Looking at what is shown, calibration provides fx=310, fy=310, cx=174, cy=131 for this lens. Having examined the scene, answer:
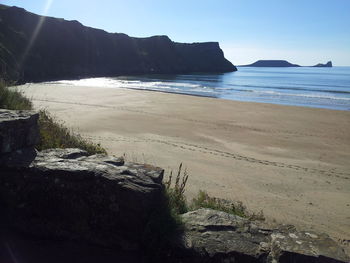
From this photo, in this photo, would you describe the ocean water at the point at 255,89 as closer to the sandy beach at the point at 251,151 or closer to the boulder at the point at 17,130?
the sandy beach at the point at 251,151

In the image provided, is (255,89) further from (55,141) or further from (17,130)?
(17,130)

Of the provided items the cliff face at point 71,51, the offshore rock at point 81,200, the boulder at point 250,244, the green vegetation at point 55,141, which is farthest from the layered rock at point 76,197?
the cliff face at point 71,51

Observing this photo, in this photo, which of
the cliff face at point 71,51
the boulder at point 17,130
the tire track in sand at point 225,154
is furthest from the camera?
the cliff face at point 71,51

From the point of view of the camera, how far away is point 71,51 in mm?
63406

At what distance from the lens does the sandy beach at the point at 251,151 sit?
610 cm

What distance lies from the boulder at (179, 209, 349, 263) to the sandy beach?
2225mm

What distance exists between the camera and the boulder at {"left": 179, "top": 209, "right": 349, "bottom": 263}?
2752 millimetres

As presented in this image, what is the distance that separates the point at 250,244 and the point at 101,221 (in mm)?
1500

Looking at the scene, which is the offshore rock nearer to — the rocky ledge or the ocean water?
the rocky ledge

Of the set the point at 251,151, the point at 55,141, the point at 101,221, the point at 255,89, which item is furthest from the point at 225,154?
the point at 255,89

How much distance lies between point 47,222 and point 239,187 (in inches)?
177

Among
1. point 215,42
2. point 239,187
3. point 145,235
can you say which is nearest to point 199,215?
point 145,235

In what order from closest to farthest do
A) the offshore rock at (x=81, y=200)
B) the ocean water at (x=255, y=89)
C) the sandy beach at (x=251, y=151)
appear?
the offshore rock at (x=81, y=200)
the sandy beach at (x=251, y=151)
the ocean water at (x=255, y=89)

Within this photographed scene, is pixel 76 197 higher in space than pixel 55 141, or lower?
lower
